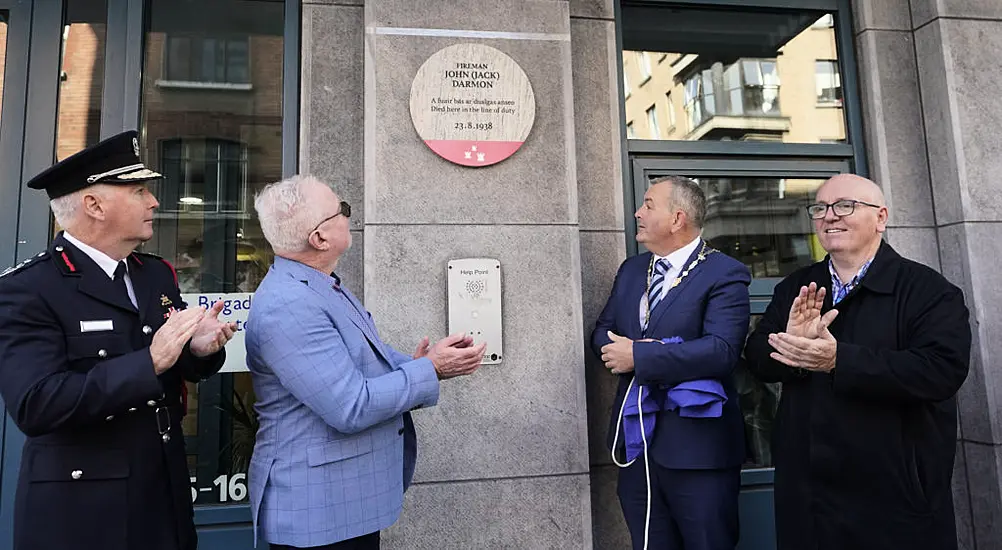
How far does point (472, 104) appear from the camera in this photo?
→ 3.46 meters

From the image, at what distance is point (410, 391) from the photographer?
82.7 inches

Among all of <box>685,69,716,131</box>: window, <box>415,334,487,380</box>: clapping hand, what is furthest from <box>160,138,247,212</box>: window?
<box>685,69,716,131</box>: window

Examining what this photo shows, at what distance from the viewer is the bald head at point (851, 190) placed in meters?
2.76

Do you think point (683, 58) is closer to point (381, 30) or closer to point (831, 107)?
point (831, 107)

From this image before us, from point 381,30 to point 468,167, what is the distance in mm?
883

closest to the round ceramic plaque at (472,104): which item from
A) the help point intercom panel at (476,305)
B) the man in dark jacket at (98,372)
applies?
the help point intercom panel at (476,305)

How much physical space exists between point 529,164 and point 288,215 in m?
1.63

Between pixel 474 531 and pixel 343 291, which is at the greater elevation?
pixel 343 291

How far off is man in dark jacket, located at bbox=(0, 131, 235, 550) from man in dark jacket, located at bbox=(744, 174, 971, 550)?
2267 mm

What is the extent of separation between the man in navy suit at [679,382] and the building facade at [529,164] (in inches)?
16.4

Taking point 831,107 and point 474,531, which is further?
point 831,107

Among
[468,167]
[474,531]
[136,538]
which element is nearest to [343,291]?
[136,538]

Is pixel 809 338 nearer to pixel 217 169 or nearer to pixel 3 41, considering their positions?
pixel 217 169

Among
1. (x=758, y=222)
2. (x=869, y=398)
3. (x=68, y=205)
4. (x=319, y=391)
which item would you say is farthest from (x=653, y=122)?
(x=68, y=205)
